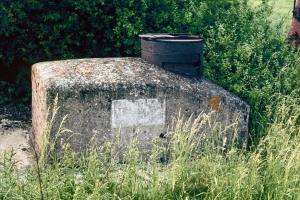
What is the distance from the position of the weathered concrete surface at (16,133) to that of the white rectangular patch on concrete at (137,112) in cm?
100

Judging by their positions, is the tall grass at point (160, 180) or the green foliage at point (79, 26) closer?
the tall grass at point (160, 180)

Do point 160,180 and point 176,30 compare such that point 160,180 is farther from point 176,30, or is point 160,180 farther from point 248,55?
point 176,30

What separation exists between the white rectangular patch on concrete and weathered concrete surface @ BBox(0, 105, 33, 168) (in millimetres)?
1001

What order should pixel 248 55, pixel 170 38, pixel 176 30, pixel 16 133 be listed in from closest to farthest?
pixel 16 133 < pixel 170 38 < pixel 248 55 < pixel 176 30

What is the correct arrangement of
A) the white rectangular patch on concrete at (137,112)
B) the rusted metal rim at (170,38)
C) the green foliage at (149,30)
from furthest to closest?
the green foliage at (149,30)
the rusted metal rim at (170,38)
the white rectangular patch on concrete at (137,112)

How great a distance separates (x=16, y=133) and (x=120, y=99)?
1.43 meters

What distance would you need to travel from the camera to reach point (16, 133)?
564 centimetres

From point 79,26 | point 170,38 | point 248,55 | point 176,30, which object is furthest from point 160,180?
point 79,26

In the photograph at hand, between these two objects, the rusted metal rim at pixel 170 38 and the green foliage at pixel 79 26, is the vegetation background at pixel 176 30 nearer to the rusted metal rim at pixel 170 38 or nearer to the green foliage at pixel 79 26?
the green foliage at pixel 79 26

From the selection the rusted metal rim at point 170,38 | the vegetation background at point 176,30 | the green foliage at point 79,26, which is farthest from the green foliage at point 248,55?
the rusted metal rim at point 170,38

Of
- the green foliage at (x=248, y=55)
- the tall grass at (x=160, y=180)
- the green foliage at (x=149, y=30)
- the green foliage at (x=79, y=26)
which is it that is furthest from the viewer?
the green foliage at (x=79, y=26)

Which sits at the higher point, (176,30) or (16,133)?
(176,30)

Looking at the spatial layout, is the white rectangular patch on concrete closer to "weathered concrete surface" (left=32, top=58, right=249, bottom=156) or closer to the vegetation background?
"weathered concrete surface" (left=32, top=58, right=249, bottom=156)

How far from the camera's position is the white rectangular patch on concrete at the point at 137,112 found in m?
5.10
